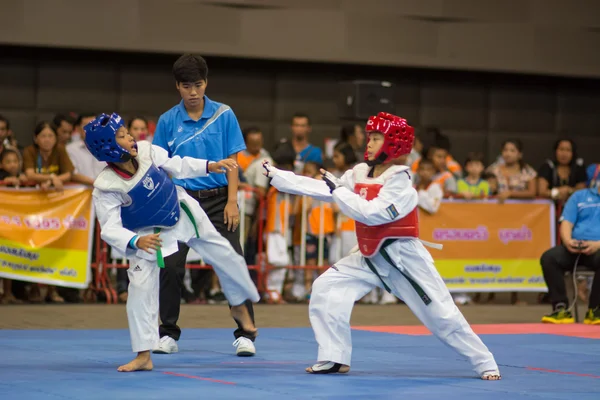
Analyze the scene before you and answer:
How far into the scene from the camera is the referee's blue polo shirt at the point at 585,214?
30.6ft

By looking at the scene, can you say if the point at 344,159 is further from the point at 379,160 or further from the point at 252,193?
the point at 379,160

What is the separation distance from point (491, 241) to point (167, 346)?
5752 mm

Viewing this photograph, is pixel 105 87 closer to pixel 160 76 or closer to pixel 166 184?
pixel 160 76

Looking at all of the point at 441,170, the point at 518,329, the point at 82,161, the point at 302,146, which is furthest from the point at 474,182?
the point at 82,161

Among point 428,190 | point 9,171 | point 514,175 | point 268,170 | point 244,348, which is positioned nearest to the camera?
point 268,170

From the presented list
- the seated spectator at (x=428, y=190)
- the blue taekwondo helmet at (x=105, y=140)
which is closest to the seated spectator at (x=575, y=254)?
the seated spectator at (x=428, y=190)

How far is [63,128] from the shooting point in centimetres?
1052

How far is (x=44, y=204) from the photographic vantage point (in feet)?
32.1

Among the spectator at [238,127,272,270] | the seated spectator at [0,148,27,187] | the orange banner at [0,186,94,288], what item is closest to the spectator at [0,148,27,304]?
the seated spectator at [0,148,27,187]

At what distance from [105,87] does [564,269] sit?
23.0 ft

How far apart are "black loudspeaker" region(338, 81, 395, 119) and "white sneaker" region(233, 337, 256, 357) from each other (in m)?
5.68

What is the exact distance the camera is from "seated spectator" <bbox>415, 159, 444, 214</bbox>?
1085 cm

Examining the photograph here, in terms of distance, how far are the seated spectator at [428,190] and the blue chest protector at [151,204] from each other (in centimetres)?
559

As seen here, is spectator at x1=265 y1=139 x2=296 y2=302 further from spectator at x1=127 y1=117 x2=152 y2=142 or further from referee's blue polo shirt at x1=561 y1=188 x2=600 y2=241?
referee's blue polo shirt at x1=561 y1=188 x2=600 y2=241
